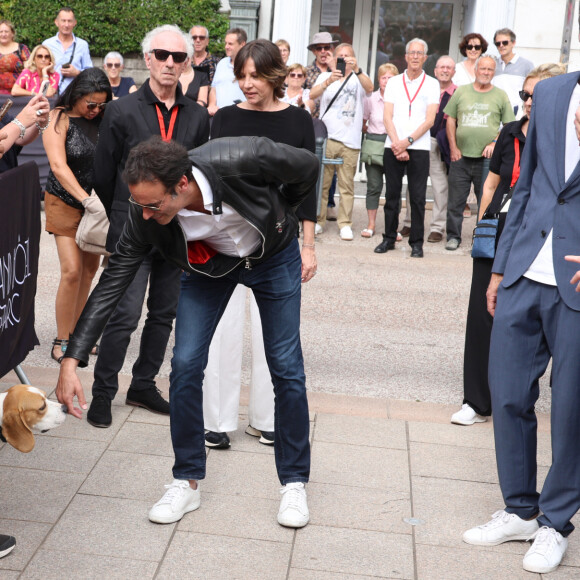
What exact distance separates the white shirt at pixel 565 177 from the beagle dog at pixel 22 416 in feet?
6.73

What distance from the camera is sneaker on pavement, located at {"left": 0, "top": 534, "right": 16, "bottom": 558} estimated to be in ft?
11.7

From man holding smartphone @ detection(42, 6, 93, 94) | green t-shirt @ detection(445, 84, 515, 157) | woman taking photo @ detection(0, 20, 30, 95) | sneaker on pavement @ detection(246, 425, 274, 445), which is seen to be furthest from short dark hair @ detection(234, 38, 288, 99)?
man holding smartphone @ detection(42, 6, 93, 94)

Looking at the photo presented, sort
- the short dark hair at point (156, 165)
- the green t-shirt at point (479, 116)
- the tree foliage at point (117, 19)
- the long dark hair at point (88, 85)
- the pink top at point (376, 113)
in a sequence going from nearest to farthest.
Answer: the short dark hair at point (156, 165) < the long dark hair at point (88, 85) < the green t-shirt at point (479, 116) < the pink top at point (376, 113) < the tree foliage at point (117, 19)

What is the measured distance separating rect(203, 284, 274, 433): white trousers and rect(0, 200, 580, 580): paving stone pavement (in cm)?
19

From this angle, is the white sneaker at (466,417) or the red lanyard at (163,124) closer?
the red lanyard at (163,124)

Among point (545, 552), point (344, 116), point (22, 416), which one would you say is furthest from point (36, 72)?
point (545, 552)

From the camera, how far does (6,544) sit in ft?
11.8

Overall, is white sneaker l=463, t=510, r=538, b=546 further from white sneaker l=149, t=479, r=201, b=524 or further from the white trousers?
the white trousers

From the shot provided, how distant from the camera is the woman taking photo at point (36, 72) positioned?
11.5 meters

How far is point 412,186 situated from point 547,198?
6.24 metres

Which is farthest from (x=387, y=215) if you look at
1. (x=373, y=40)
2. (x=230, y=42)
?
(x=373, y=40)

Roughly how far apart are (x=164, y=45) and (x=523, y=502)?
316cm

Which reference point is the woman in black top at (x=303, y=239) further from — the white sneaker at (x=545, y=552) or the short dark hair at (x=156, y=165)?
the white sneaker at (x=545, y=552)

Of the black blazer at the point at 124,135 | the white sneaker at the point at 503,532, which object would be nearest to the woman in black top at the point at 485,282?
the white sneaker at the point at 503,532
